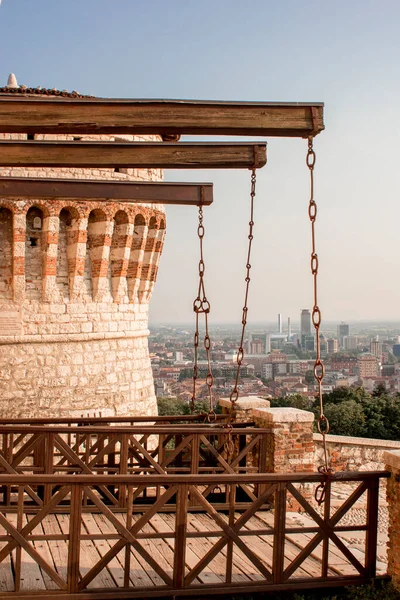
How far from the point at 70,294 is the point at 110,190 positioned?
15.2 ft

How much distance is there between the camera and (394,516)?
481 centimetres

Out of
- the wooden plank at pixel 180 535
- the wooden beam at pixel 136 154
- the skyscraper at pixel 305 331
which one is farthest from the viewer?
the skyscraper at pixel 305 331

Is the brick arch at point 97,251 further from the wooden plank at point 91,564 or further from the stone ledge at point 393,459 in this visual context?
the stone ledge at point 393,459

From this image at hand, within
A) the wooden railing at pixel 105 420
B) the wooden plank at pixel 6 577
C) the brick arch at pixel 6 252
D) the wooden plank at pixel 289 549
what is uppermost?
the brick arch at pixel 6 252

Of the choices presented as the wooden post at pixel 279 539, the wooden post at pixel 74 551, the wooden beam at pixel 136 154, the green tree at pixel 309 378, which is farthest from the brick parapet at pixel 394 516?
the green tree at pixel 309 378

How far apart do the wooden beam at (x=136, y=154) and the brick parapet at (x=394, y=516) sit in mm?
2523

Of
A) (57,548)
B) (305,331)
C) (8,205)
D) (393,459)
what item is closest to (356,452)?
(8,205)

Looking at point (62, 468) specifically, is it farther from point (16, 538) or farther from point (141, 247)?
point (141, 247)

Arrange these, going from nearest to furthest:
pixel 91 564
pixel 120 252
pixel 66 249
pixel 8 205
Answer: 1. pixel 91 564
2. pixel 8 205
3. pixel 66 249
4. pixel 120 252

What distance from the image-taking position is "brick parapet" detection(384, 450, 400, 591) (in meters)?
4.77

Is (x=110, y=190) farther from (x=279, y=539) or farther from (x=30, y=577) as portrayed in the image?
(x=279, y=539)

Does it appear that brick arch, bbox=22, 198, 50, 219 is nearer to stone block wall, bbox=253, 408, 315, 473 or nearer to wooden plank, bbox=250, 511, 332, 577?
stone block wall, bbox=253, 408, 315, 473

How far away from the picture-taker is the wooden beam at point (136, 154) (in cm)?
590

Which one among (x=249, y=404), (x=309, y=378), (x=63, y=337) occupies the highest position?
(x=63, y=337)
